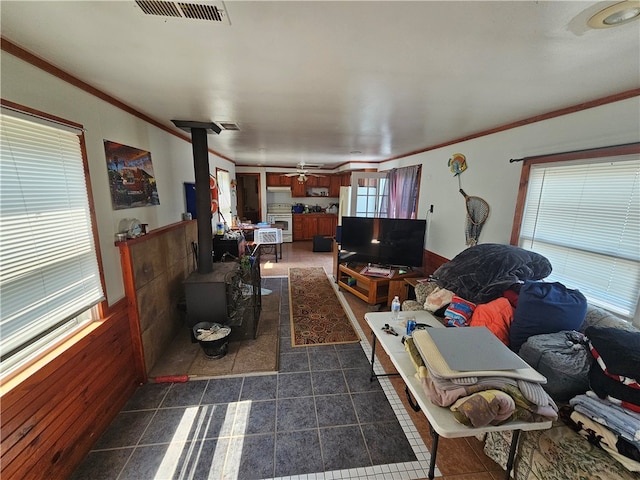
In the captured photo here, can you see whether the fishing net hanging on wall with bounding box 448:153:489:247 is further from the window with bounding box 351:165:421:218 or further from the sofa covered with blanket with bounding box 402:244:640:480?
the window with bounding box 351:165:421:218

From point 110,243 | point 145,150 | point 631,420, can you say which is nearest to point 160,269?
point 110,243

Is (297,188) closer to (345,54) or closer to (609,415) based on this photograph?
(345,54)

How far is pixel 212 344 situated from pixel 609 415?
2.64 m

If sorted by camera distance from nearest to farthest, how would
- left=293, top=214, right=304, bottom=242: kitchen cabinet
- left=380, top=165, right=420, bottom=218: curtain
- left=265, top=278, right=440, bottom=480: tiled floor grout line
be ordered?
1. left=265, top=278, right=440, bottom=480: tiled floor grout line
2. left=380, top=165, right=420, bottom=218: curtain
3. left=293, top=214, right=304, bottom=242: kitchen cabinet

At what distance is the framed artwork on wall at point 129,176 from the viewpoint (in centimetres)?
186

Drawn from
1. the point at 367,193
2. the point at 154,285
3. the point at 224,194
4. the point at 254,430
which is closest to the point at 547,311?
the point at 254,430

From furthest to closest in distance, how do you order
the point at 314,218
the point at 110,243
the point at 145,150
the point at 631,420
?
the point at 314,218
the point at 145,150
the point at 110,243
the point at 631,420

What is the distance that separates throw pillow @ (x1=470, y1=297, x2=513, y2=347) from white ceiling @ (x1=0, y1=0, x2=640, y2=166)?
4.78 ft

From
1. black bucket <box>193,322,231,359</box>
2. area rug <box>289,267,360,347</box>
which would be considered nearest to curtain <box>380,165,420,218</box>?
area rug <box>289,267,360,347</box>

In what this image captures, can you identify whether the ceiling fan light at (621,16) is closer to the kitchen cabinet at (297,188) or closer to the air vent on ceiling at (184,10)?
the air vent on ceiling at (184,10)

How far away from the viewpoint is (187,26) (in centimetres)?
99

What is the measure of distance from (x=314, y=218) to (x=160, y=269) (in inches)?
214

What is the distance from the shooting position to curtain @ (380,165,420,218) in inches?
158

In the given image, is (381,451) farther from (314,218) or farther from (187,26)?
(314,218)
